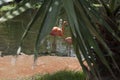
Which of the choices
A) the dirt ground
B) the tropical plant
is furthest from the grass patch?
the tropical plant

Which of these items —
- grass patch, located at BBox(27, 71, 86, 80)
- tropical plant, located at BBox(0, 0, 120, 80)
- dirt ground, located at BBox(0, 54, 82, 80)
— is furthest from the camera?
dirt ground, located at BBox(0, 54, 82, 80)

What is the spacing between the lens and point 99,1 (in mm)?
2322

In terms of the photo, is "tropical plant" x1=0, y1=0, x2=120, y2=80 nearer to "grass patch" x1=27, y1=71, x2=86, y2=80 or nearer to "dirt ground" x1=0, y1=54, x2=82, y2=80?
"grass patch" x1=27, y1=71, x2=86, y2=80

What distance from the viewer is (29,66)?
258 inches

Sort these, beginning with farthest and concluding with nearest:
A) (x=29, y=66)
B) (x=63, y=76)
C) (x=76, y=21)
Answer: (x=29, y=66) < (x=63, y=76) < (x=76, y=21)

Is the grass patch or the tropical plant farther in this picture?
the grass patch

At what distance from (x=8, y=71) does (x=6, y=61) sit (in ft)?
3.11

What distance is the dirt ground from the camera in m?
5.95

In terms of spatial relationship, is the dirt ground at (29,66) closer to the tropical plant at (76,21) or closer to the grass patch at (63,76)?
the grass patch at (63,76)

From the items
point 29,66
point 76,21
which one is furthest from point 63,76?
point 76,21

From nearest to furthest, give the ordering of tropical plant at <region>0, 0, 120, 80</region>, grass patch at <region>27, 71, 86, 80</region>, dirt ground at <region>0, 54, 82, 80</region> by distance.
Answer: tropical plant at <region>0, 0, 120, 80</region>
grass patch at <region>27, 71, 86, 80</region>
dirt ground at <region>0, 54, 82, 80</region>

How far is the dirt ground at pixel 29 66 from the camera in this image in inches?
234

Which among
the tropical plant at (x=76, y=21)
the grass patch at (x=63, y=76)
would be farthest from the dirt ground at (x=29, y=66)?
the tropical plant at (x=76, y=21)

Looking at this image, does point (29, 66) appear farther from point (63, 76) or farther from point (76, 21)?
point (76, 21)
